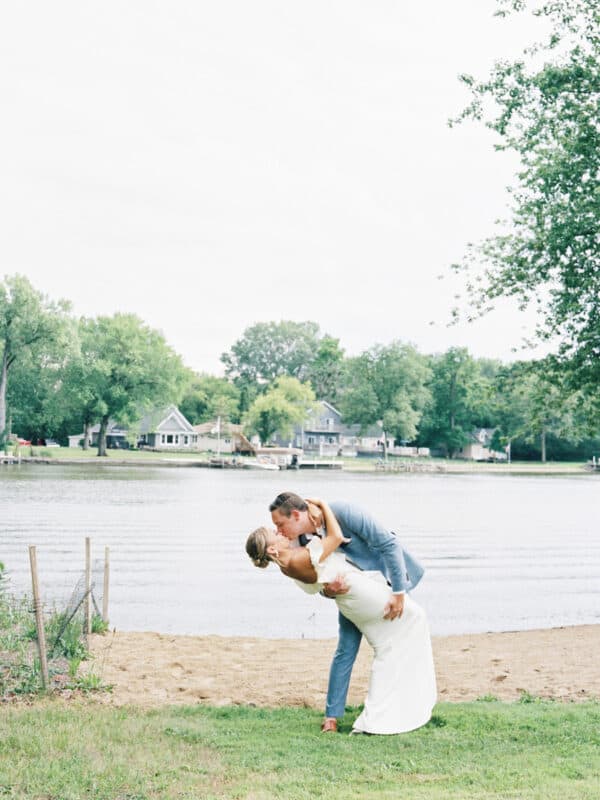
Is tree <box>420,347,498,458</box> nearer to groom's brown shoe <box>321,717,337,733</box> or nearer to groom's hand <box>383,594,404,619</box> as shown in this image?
groom's brown shoe <box>321,717,337,733</box>

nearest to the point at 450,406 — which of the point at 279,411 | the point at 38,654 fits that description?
the point at 279,411

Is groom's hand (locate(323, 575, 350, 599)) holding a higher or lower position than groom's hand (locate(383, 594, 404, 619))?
higher

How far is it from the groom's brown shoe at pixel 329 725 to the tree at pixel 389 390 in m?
116

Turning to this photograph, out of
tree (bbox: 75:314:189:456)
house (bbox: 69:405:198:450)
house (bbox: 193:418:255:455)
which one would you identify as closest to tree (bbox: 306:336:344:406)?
house (bbox: 193:418:255:455)

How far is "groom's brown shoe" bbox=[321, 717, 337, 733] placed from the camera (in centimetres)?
727

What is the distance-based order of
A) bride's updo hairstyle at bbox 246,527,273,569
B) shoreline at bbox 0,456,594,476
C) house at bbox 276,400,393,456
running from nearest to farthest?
bride's updo hairstyle at bbox 246,527,273,569 → shoreline at bbox 0,456,594,476 → house at bbox 276,400,393,456

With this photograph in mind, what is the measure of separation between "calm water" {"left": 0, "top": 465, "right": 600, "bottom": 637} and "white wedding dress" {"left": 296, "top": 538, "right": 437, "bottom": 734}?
708 cm

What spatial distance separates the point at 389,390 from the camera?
126625 millimetres

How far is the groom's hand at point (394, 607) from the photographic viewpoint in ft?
23.1

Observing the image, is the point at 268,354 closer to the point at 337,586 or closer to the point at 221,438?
the point at 221,438

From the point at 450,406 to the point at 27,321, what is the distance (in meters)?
68.5

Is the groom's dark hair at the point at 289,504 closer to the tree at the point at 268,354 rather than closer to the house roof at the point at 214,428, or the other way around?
the house roof at the point at 214,428

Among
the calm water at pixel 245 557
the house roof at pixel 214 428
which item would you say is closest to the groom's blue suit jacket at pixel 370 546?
the calm water at pixel 245 557

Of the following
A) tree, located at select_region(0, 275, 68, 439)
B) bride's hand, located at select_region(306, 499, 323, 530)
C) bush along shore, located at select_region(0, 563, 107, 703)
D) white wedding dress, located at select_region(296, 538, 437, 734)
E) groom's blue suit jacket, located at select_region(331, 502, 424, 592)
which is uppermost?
tree, located at select_region(0, 275, 68, 439)
